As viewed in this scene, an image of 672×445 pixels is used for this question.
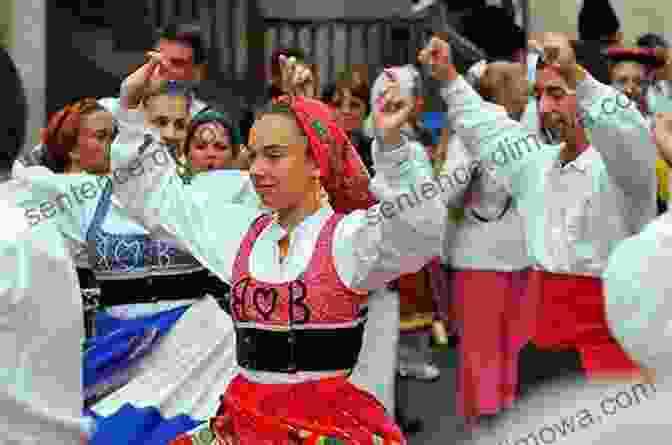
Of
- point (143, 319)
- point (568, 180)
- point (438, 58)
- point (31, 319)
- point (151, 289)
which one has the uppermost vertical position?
point (438, 58)

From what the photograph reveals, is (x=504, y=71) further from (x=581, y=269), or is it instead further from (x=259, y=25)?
(x=259, y=25)

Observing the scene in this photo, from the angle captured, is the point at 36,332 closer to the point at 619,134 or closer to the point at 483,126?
the point at 619,134

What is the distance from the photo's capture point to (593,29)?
28.5ft

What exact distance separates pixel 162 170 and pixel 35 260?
1.64m

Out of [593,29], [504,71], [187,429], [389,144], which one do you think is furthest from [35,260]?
[593,29]

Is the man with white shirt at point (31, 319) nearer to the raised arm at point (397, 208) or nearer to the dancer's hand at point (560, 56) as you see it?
the raised arm at point (397, 208)

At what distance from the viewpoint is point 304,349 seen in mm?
4176

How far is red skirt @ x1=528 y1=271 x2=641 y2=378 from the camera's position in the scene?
482 centimetres

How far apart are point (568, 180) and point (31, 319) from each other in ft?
8.04

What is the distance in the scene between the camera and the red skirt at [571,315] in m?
4.82

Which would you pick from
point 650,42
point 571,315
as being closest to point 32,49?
point 650,42

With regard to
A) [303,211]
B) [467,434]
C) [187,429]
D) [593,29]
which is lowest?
[467,434]

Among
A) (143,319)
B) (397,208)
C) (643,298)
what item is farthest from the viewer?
(143,319)

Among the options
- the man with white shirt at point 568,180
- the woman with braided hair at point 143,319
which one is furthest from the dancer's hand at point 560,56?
the woman with braided hair at point 143,319
